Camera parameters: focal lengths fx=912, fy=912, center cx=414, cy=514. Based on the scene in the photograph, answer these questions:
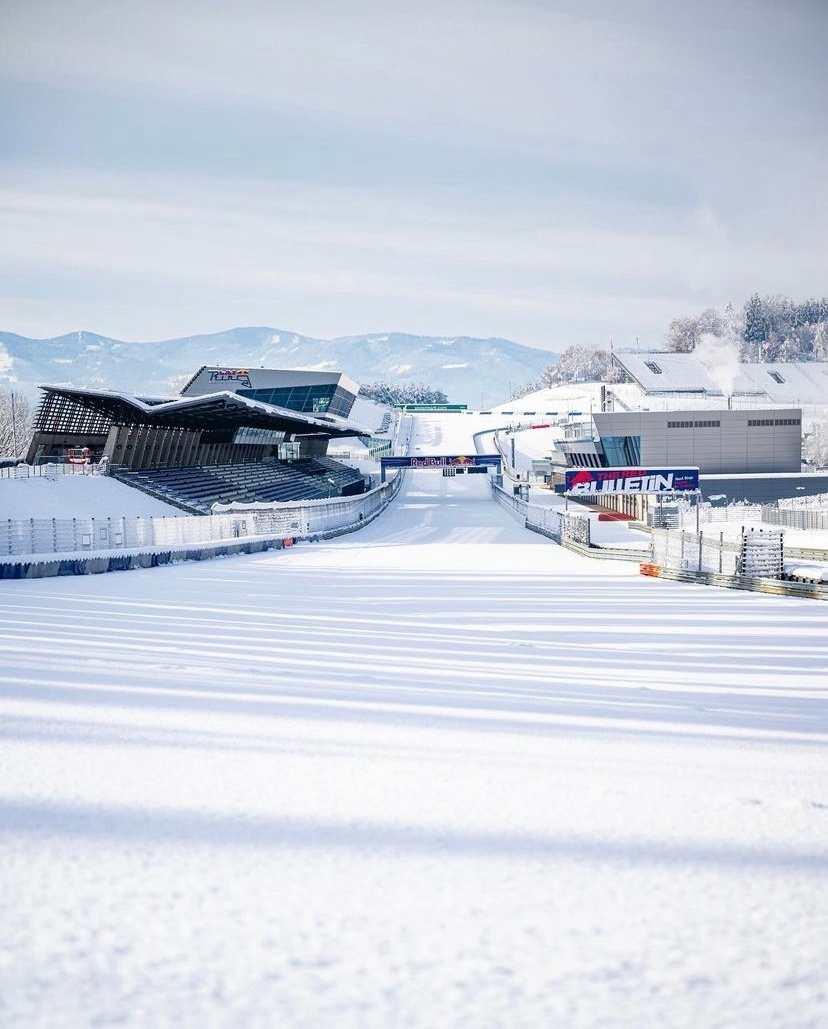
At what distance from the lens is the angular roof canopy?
5191 cm

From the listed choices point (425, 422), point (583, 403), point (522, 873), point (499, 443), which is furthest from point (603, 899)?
point (583, 403)

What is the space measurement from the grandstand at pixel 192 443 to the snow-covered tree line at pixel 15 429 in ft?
124

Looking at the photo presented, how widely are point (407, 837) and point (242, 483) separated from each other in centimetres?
5685

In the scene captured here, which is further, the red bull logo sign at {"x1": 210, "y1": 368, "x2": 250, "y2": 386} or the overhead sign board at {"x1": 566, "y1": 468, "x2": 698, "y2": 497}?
the red bull logo sign at {"x1": 210, "y1": 368, "x2": 250, "y2": 386}

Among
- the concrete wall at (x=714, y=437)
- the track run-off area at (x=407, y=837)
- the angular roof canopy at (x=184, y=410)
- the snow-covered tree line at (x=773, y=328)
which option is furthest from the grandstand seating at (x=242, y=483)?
the snow-covered tree line at (x=773, y=328)

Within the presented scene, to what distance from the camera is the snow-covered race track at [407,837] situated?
3.23 meters

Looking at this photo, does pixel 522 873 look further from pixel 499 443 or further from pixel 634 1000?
pixel 499 443

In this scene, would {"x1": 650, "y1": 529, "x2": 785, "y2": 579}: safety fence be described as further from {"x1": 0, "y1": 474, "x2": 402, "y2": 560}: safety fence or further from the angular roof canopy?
the angular roof canopy

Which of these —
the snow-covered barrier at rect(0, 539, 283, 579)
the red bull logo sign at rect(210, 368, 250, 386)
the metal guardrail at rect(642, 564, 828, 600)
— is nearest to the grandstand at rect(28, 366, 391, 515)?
the red bull logo sign at rect(210, 368, 250, 386)

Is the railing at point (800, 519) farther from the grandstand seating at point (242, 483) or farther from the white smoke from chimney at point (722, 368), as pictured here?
the white smoke from chimney at point (722, 368)

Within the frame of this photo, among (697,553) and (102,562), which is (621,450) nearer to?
(697,553)

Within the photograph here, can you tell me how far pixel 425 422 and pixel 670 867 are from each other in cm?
14437

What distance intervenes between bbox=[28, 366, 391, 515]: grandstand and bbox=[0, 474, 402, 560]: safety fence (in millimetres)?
9959

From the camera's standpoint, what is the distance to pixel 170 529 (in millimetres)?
27688
